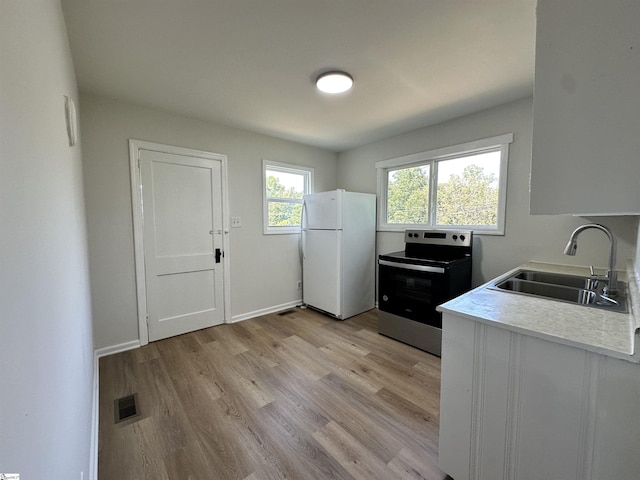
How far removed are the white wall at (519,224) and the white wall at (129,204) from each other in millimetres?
2217

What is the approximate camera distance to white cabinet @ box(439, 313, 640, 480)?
2.92ft

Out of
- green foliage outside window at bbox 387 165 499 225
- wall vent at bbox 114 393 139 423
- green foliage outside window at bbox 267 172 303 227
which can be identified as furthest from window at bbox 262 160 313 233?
wall vent at bbox 114 393 139 423

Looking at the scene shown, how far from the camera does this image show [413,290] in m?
2.71

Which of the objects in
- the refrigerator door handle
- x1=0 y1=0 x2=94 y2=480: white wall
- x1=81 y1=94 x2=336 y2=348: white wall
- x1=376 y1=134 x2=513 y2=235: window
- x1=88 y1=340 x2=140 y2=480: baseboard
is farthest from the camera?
the refrigerator door handle

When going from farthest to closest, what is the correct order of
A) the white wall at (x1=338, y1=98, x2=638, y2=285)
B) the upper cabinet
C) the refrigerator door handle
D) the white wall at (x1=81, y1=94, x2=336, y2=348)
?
the refrigerator door handle
the white wall at (x1=81, y1=94, x2=336, y2=348)
the white wall at (x1=338, y1=98, x2=638, y2=285)
the upper cabinet

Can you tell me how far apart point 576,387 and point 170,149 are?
3.44 metres

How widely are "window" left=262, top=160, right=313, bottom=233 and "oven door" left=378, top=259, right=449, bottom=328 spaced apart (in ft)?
5.06

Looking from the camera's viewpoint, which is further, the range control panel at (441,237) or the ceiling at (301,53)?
the range control panel at (441,237)

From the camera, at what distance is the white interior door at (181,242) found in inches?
108

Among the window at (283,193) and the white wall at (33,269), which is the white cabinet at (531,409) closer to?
the white wall at (33,269)

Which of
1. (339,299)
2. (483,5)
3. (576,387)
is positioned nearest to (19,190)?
(576,387)

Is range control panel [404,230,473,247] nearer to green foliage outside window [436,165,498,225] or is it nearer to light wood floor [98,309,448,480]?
green foliage outside window [436,165,498,225]

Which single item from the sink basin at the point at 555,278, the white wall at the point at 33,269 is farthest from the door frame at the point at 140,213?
the sink basin at the point at 555,278

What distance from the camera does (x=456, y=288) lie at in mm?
2574
